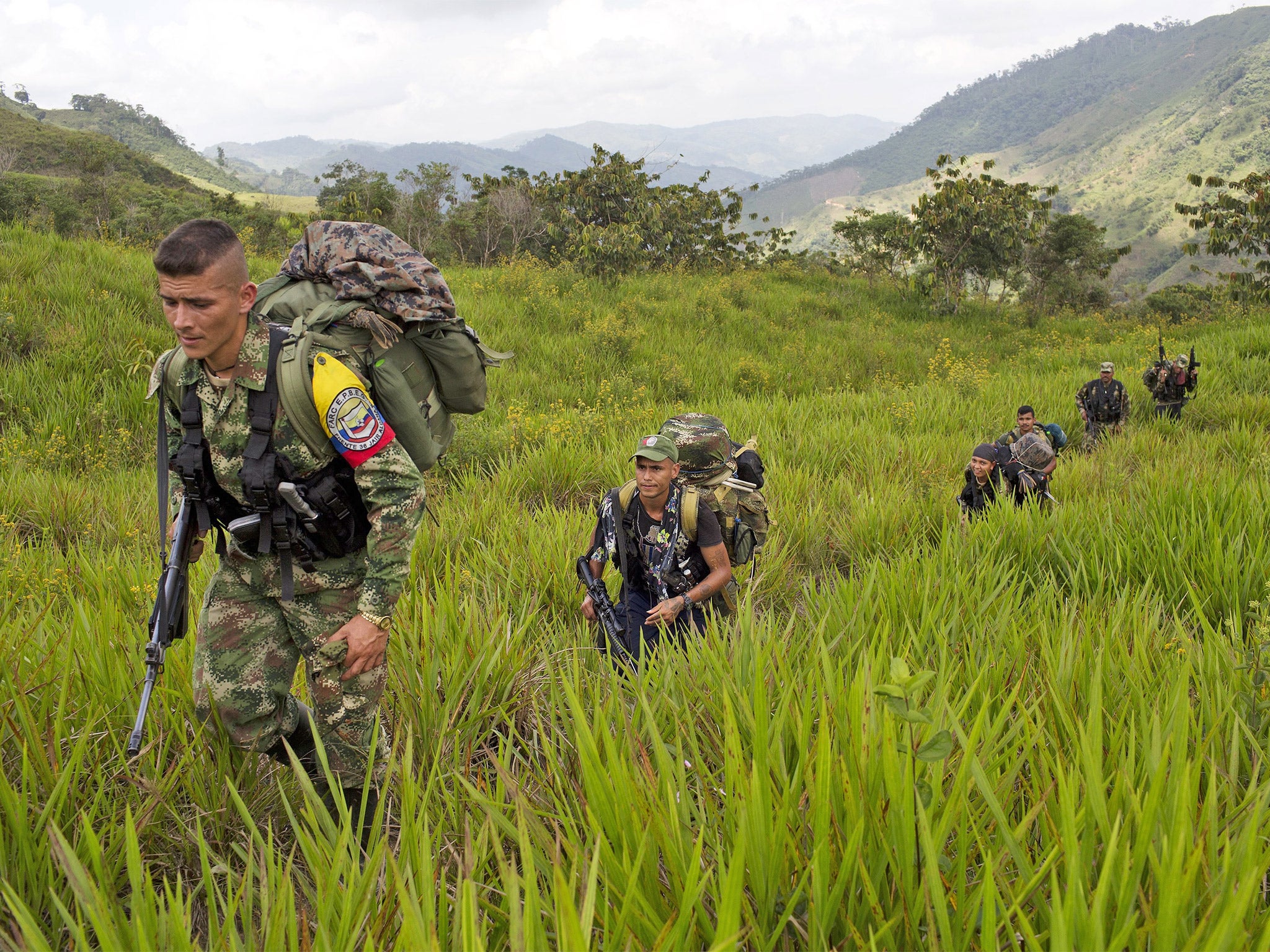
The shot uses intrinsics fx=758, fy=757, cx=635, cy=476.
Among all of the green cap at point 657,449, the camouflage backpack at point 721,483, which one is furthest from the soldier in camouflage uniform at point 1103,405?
the green cap at point 657,449

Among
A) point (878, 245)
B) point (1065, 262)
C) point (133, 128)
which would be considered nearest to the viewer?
point (878, 245)

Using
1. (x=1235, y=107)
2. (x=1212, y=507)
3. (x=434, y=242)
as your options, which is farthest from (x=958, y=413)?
(x=1235, y=107)

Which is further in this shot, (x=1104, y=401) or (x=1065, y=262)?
(x=1065, y=262)

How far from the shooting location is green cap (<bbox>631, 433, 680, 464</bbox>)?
Result: 127 inches

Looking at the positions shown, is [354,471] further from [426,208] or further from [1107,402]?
[426,208]

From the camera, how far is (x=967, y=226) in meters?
22.6

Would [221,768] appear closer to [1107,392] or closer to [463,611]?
[463,611]

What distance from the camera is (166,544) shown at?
7.75ft

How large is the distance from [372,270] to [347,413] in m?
0.49

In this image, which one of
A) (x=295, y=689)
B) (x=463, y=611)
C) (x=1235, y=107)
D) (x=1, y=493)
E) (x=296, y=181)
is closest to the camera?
(x=295, y=689)

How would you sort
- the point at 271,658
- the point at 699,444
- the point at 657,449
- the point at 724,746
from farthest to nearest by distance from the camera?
the point at 699,444
the point at 657,449
the point at 271,658
the point at 724,746

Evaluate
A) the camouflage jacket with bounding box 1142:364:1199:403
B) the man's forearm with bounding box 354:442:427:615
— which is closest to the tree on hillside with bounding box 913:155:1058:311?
the camouflage jacket with bounding box 1142:364:1199:403

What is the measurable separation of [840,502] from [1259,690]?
3.65 m

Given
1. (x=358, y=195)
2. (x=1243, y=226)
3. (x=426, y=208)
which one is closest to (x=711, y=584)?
(x=426, y=208)
